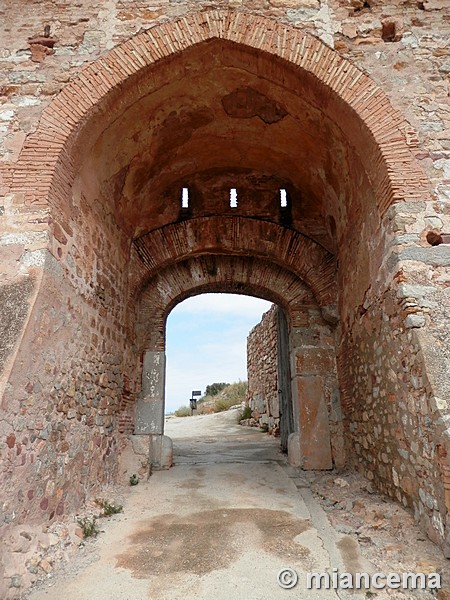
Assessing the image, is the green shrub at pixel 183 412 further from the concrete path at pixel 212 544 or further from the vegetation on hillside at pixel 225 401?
the concrete path at pixel 212 544

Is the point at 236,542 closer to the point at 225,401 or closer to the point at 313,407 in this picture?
the point at 313,407

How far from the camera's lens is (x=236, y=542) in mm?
3107

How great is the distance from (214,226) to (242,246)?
49cm

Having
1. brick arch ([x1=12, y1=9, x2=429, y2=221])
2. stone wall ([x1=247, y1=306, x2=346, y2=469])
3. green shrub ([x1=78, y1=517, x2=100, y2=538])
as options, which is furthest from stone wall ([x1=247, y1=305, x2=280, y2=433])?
green shrub ([x1=78, y1=517, x2=100, y2=538])

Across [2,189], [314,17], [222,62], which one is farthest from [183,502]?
[314,17]

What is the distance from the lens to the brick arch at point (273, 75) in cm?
359

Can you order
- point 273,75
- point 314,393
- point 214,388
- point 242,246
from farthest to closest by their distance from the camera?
point 214,388 → point 242,246 → point 314,393 → point 273,75

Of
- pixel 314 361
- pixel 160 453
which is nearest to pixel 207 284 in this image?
pixel 314 361

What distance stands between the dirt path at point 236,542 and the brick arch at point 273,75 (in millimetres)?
2732

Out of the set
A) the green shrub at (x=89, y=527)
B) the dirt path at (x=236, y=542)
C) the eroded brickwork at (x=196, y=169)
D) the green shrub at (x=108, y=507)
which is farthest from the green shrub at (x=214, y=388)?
the green shrub at (x=89, y=527)

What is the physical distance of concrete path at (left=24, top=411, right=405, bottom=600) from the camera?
247 cm

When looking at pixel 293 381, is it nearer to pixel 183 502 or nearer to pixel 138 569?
pixel 183 502

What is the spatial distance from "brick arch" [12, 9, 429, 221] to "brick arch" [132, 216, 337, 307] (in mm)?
1833

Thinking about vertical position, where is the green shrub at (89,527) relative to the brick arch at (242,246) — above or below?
below
